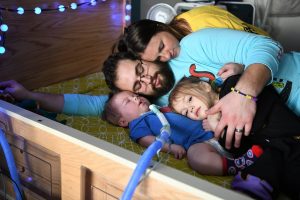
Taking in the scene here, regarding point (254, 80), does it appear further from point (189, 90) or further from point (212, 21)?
point (212, 21)

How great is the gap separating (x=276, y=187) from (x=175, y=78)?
619 mm


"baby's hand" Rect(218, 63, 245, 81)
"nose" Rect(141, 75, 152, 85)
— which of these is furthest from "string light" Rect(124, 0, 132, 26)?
"baby's hand" Rect(218, 63, 245, 81)

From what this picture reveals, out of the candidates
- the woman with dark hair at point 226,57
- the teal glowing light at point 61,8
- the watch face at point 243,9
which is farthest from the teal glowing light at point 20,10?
the watch face at point 243,9

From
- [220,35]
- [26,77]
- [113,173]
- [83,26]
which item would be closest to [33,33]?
[26,77]

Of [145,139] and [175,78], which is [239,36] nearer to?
[175,78]

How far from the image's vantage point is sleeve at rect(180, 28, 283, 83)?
3.17ft

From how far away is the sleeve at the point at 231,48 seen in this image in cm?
97

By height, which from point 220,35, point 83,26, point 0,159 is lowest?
point 0,159

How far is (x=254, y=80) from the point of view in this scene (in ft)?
2.91

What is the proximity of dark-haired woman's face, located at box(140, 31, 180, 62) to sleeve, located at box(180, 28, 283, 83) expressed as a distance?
0.13 ft

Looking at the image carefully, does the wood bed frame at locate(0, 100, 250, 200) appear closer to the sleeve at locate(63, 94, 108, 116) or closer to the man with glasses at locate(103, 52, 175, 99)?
the sleeve at locate(63, 94, 108, 116)

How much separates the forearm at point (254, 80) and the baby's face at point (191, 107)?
0.24 m

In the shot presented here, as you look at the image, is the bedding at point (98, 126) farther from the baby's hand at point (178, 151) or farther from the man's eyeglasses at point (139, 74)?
the man's eyeglasses at point (139, 74)

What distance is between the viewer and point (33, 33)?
4.75ft
